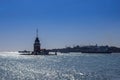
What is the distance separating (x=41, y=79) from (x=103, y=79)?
40.5 ft

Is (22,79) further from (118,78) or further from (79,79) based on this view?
(118,78)

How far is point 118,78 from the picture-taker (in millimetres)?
69625

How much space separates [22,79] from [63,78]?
852 centimetres

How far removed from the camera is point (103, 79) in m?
68.4

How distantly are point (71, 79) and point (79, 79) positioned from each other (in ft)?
5.21

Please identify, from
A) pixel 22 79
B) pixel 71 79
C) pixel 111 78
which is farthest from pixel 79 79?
pixel 22 79

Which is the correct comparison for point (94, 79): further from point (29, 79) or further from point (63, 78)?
point (29, 79)

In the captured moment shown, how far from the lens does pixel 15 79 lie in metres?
67.4

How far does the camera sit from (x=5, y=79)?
6725 centimetres

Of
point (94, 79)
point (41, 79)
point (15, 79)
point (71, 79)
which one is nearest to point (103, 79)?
point (94, 79)

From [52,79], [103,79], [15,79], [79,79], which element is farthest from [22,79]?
[103,79]

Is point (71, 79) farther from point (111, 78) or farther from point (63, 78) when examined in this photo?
point (111, 78)

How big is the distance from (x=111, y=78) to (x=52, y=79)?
12042 millimetres

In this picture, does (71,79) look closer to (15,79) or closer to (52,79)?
(52,79)
